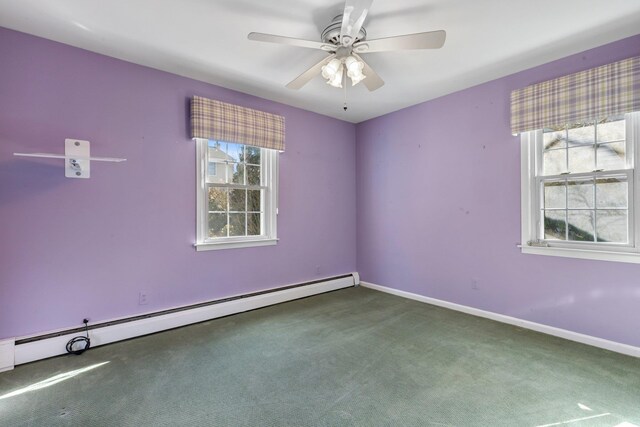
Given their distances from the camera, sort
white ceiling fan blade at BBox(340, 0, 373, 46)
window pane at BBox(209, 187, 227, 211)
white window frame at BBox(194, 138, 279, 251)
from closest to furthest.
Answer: white ceiling fan blade at BBox(340, 0, 373, 46) < white window frame at BBox(194, 138, 279, 251) < window pane at BBox(209, 187, 227, 211)

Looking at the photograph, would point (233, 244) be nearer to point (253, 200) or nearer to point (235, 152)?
point (253, 200)

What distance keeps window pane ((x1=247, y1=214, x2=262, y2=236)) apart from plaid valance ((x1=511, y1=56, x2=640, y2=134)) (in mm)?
3029

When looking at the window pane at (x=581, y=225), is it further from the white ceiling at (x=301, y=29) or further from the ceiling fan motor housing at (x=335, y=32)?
the ceiling fan motor housing at (x=335, y=32)

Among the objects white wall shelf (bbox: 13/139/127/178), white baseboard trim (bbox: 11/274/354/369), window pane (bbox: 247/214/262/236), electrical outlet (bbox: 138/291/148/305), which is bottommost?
white baseboard trim (bbox: 11/274/354/369)

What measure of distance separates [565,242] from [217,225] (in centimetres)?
358

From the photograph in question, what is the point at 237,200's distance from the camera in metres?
3.48

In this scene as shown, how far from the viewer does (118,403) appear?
1.76m

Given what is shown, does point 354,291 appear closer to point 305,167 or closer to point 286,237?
point 286,237

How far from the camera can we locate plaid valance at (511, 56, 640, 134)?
2270 mm

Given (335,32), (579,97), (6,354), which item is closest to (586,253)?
(579,97)

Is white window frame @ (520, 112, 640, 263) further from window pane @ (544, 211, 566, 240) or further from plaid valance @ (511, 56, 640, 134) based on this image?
plaid valance @ (511, 56, 640, 134)

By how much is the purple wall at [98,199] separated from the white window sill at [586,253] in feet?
9.90

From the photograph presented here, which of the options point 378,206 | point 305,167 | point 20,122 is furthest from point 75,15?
point 378,206

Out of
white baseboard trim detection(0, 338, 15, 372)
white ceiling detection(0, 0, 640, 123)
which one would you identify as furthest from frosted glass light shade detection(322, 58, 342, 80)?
white baseboard trim detection(0, 338, 15, 372)
